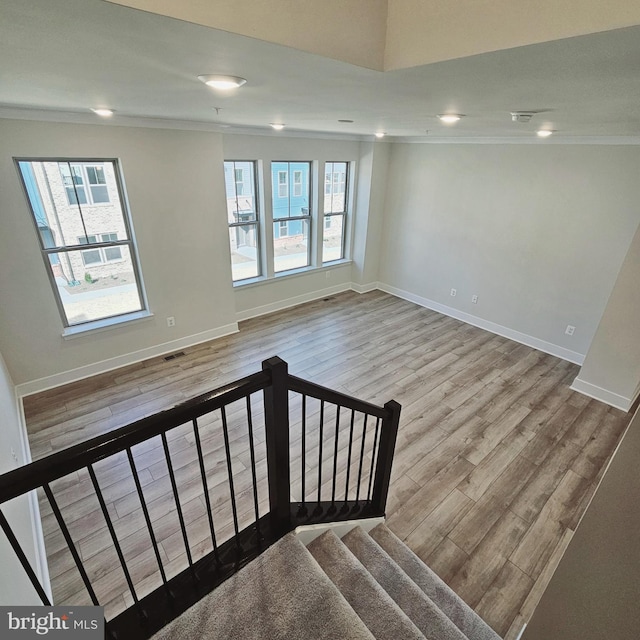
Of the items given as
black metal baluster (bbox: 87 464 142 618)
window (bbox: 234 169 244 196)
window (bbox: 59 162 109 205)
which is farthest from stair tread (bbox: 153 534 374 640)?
window (bbox: 234 169 244 196)

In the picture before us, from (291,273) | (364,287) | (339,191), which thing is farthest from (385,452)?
(339,191)

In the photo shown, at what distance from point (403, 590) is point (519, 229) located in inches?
178

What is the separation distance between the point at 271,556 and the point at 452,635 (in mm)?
976

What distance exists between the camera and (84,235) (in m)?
3.65

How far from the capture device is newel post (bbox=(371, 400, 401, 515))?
202 cm

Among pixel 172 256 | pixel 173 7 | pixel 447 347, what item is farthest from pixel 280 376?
pixel 447 347

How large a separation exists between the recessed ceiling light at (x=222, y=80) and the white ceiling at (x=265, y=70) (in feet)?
0.15

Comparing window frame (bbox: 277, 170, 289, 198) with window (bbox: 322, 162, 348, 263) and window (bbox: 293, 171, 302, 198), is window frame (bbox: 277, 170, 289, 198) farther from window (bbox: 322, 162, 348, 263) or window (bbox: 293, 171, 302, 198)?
window (bbox: 322, 162, 348, 263)

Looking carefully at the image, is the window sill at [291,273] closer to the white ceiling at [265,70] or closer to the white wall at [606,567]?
the white ceiling at [265,70]

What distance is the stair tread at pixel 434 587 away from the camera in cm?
189

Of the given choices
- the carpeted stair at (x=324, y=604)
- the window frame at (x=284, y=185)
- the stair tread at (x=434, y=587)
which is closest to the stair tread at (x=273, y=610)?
the carpeted stair at (x=324, y=604)

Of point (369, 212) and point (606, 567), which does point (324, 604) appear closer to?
point (606, 567)

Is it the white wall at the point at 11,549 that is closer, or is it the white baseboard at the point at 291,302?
the white wall at the point at 11,549

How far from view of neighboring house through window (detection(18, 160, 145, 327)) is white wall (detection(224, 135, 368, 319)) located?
1542mm
